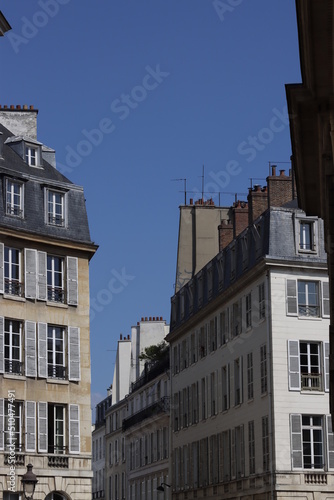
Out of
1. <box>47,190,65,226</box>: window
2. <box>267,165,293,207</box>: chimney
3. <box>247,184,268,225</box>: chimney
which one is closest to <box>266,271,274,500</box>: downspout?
<box>267,165,293,207</box>: chimney

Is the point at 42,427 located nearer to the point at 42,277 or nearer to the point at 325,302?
the point at 42,277

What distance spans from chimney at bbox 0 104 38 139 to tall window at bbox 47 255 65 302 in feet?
19.5

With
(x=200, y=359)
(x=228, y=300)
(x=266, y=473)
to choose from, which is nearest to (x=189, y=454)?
(x=200, y=359)

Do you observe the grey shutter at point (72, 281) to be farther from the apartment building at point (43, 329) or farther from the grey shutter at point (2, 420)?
the grey shutter at point (2, 420)

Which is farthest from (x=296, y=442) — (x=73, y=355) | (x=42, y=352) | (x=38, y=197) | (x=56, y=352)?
(x=38, y=197)

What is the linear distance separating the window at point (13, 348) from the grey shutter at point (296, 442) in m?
10.7

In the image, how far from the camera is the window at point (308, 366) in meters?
45.2

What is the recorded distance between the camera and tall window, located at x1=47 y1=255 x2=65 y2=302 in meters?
41.6

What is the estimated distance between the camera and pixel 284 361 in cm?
4516

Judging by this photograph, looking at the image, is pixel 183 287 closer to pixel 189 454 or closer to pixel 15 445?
pixel 189 454

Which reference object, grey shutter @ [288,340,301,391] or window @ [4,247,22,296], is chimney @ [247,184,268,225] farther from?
window @ [4,247,22,296]

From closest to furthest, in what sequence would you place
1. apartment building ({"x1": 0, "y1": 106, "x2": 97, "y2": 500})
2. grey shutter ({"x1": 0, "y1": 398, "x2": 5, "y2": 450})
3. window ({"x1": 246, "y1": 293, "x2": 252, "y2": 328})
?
grey shutter ({"x1": 0, "y1": 398, "x2": 5, "y2": 450}) → apartment building ({"x1": 0, "y1": 106, "x2": 97, "y2": 500}) → window ({"x1": 246, "y1": 293, "x2": 252, "y2": 328})

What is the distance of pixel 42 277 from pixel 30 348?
8.38 ft

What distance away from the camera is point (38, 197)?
42.3m
